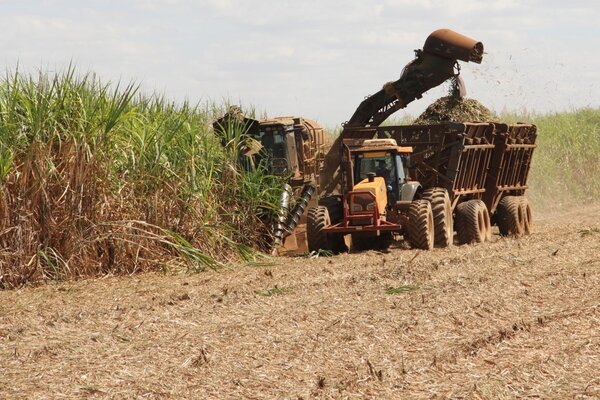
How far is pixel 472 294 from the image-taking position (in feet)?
33.9

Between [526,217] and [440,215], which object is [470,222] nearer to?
[440,215]

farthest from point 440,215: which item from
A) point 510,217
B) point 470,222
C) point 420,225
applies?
point 510,217

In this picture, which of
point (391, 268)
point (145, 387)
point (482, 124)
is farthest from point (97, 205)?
point (482, 124)

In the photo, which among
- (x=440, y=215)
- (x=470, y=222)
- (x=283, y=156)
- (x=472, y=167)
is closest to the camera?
(x=440, y=215)

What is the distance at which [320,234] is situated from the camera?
15.4 meters

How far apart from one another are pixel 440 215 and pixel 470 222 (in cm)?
130

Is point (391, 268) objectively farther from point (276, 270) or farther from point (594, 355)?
point (594, 355)

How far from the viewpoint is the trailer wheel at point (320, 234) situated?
606 inches

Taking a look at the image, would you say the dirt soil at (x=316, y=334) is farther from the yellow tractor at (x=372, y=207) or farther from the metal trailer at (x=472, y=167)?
the metal trailer at (x=472, y=167)

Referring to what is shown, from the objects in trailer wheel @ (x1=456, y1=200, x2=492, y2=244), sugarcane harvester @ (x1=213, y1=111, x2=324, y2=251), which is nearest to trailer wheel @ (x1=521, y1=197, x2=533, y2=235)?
trailer wheel @ (x1=456, y1=200, x2=492, y2=244)

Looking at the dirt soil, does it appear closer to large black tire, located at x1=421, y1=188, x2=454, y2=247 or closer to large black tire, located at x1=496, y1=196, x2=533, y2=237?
large black tire, located at x1=421, y1=188, x2=454, y2=247

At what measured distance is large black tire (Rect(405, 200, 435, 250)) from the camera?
49.5 feet

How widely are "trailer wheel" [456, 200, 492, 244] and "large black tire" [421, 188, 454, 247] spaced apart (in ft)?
2.82

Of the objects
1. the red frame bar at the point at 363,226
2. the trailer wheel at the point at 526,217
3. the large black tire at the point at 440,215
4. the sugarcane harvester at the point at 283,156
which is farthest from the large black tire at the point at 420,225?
the trailer wheel at the point at 526,217
